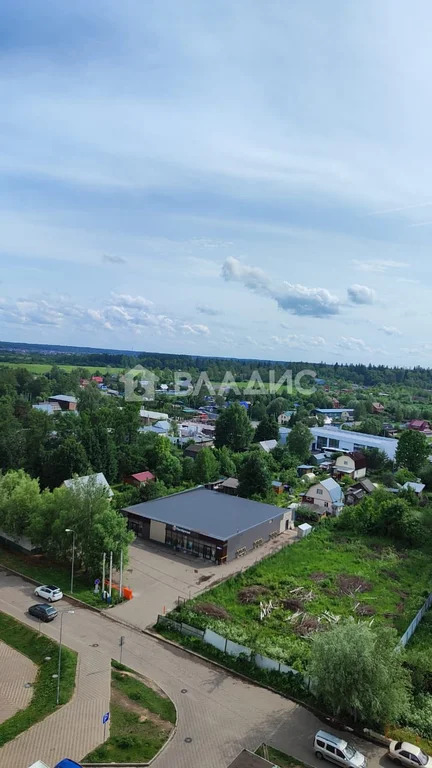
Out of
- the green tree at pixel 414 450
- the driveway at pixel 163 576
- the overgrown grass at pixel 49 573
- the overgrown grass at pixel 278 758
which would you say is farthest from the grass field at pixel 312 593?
the green tree at pixel 414 450

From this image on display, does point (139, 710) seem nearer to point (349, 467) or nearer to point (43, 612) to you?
point (43, 612)

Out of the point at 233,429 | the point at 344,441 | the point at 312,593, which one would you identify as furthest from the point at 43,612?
the point at 344,441

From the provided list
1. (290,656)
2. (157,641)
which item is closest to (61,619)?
(157,641)

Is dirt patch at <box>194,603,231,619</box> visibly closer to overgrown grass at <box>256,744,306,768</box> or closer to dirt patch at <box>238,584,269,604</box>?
dirt patch at <box>238,584,269,604</box>

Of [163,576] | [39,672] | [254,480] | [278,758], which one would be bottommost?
[163,576]

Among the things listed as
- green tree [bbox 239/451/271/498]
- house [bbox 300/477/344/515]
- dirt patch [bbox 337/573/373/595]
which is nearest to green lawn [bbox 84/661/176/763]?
dirt patch [bbox 337/573/373/595]

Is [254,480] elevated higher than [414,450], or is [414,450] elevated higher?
[414,450]

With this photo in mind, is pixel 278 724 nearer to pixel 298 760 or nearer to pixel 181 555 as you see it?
pixel 298 760

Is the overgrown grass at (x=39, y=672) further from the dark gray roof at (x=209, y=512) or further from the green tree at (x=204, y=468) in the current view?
the green tree at (x=204, y=468)
